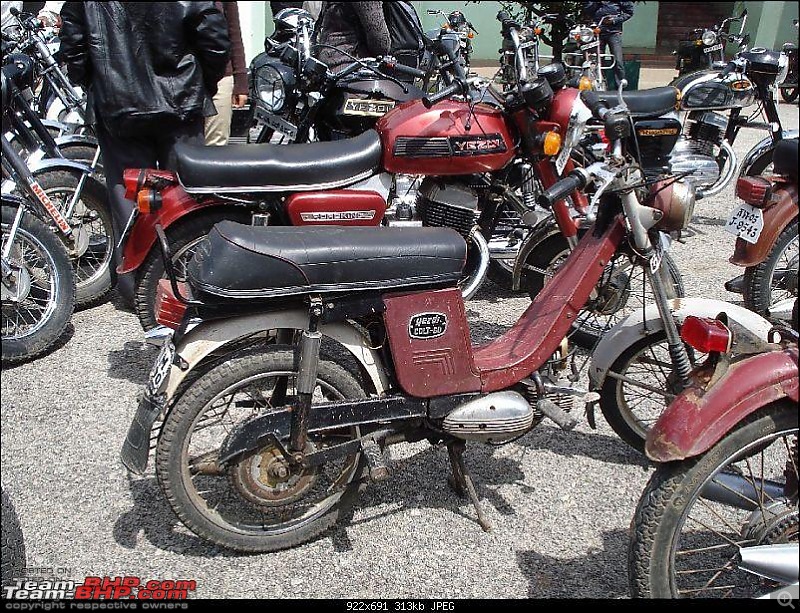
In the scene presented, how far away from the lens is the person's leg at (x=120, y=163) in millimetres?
3691

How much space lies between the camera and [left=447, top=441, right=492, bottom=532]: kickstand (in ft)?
8.45

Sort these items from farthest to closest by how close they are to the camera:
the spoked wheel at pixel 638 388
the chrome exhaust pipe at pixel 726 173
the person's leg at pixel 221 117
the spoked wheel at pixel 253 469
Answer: the chrome exhaust pipe at pixel 726 173 → the person's leg at pixel 221 117 → the spoked wheel at pixel 638 388 → the spoked wheel at pixel 253 469

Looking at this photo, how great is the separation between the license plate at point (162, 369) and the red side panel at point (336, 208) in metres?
1.22

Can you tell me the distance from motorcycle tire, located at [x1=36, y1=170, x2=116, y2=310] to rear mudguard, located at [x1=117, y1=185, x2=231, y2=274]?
2.79 ft

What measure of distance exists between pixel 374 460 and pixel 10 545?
102 centimetres

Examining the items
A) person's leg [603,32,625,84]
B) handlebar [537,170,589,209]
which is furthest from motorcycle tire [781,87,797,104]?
handlebar [537,170,589,209]

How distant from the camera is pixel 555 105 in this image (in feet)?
11.6

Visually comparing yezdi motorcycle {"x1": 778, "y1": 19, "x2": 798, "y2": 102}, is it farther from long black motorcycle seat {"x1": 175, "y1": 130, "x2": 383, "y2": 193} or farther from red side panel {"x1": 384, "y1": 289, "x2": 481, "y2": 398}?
red side panel {"x1": 384, "y1": 289, "x2": 481, "y2": 398}

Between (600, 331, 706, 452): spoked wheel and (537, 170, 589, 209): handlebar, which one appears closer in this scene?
(537, 170, 589, 209): handlebar

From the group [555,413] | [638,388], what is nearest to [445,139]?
[638,388]

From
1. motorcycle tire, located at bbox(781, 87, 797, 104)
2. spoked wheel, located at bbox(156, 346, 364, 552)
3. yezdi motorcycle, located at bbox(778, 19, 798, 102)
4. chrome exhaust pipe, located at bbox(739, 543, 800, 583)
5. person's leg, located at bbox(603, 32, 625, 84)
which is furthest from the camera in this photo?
motorcycle tire, located at bbox(781, 87, 797, 104)

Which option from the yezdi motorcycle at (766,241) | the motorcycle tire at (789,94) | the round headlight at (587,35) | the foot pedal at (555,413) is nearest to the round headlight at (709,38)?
the round headlight at (587,35)

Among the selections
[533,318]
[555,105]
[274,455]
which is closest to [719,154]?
[555,105]

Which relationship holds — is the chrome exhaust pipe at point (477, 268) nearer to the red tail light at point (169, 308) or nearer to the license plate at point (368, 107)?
the license plate at point (368, 107)
